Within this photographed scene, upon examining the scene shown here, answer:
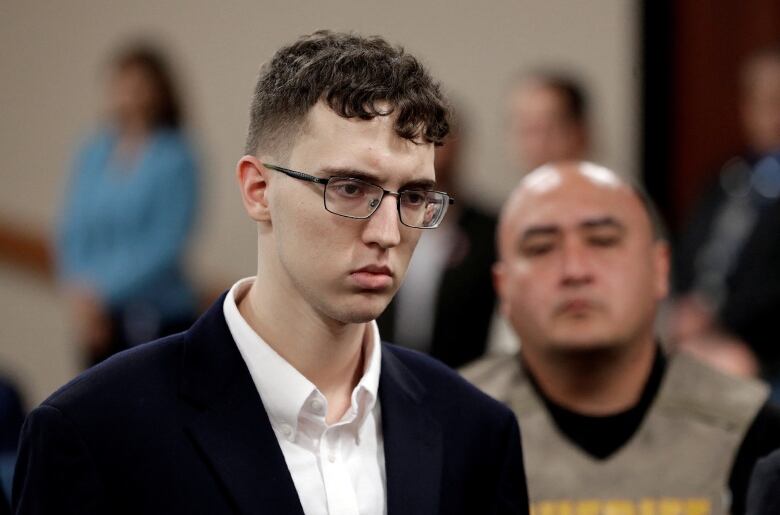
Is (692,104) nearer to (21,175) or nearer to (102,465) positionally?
(21,175)

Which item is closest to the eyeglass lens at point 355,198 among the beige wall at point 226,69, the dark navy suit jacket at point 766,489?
the dark navy suit jacket at point 766,489

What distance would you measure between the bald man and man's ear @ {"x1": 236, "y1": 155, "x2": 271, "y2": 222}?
0.84 m

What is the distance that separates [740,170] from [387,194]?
111 inches

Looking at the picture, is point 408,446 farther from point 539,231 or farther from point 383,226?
point 539,231

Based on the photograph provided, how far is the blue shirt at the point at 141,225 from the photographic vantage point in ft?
15.4

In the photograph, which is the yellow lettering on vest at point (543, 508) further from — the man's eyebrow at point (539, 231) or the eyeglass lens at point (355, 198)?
the eyeglass lens at point (355, 198)

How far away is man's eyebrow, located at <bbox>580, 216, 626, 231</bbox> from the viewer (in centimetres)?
269

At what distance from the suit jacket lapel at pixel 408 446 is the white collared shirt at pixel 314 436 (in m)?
0.03

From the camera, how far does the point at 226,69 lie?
580cm

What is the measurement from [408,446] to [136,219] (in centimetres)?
284

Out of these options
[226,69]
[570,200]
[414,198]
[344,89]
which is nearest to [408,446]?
[414,198]

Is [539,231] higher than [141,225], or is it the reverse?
[539,231]

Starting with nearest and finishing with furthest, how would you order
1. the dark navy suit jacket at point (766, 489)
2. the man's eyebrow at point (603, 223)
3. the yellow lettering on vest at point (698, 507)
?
the dark navy suit jacket at point (766, 489) → the yellow lettering on vest at point (698, 507) → the man's eyebrow at point (603, 223)

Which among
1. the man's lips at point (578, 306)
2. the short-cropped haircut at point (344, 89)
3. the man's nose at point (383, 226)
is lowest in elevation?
the man's lips at point (578, 306)
